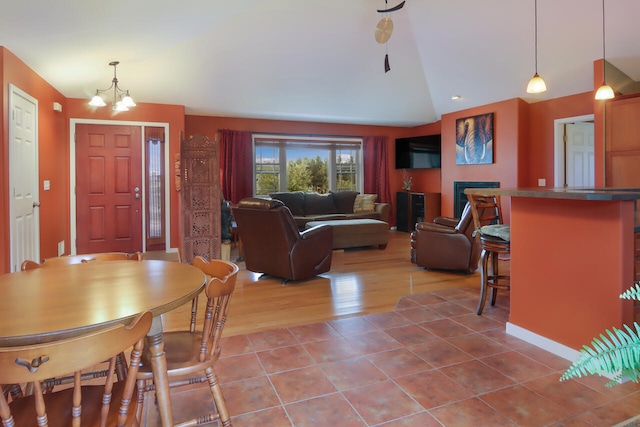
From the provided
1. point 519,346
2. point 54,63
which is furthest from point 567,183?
point 54,63

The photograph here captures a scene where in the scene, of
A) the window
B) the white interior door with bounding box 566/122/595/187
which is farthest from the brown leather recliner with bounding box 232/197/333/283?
the white interior door with bounding box 566/122/595/187

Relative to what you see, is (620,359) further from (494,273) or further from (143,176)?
(143,176)

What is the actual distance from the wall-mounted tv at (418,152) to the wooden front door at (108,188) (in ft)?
17.9

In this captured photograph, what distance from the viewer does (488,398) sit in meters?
2.06

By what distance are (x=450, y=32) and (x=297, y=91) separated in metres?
2.56

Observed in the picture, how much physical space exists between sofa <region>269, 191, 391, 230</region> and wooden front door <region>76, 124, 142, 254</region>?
2.44 m

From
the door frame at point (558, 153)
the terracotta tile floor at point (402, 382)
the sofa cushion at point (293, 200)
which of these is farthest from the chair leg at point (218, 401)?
the door frame at point (558, 153)

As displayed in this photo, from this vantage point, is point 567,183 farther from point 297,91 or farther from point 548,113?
point 297,91

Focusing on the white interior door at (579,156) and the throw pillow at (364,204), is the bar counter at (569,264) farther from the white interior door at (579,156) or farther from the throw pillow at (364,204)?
the throw pillow at (364,204)

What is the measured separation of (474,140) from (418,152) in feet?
5.40

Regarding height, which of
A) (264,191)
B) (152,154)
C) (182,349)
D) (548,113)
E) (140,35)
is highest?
(140,35)

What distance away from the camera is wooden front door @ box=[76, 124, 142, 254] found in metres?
6.07

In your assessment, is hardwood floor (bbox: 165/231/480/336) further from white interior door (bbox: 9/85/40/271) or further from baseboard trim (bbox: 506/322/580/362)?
white interior door (bbox: 9/85/40/271)

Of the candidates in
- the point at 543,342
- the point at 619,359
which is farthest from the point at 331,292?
the point at 619,359
